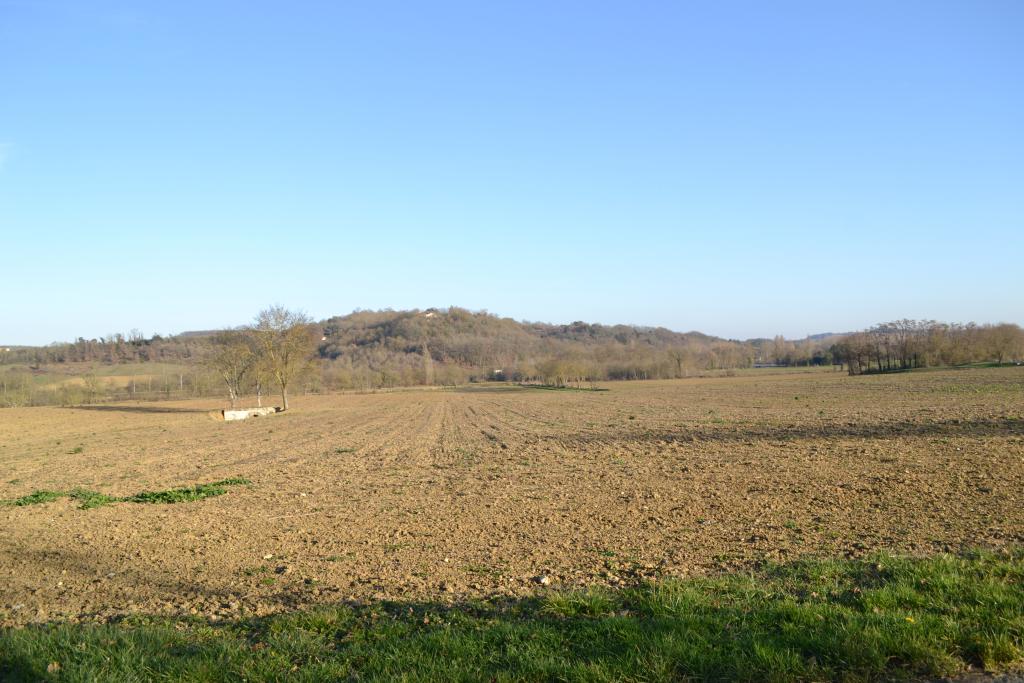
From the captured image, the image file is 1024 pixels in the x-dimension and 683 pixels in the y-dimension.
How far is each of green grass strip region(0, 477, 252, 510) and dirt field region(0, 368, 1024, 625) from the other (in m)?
0.52

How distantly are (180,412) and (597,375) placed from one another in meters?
86.1

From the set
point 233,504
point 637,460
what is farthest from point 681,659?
point 637,460

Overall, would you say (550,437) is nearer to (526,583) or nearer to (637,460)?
(637,460)

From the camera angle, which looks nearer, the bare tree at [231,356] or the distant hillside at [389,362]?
the bare tree at [231,356]

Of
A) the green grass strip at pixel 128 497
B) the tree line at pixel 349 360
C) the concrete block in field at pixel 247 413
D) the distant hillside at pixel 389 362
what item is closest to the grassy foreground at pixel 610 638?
the green grass strip at pixel 128 497

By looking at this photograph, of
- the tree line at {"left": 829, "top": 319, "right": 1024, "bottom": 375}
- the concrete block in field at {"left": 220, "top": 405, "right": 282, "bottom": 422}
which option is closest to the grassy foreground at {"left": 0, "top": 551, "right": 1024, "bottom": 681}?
the concrete block in field at {"left": 220, "top": 405, "right": 282, "bottom": 422}

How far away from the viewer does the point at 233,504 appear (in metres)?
13.8

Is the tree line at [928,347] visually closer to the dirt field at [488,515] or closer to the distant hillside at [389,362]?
the distant hillside at [389,362]

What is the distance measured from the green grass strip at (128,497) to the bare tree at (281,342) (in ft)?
140

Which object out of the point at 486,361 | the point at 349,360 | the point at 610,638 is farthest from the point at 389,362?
the point at 610,638

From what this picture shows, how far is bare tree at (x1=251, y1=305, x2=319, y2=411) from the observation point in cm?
5775

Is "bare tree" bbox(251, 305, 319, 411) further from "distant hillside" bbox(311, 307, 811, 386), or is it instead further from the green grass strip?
"distant hillside" bbox(311, 307, 811, 386)

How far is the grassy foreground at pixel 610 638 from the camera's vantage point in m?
4.69

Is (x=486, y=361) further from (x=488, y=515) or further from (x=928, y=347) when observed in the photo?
(x=488, y=515)
